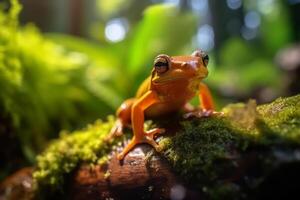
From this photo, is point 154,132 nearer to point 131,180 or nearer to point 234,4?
point 131,180

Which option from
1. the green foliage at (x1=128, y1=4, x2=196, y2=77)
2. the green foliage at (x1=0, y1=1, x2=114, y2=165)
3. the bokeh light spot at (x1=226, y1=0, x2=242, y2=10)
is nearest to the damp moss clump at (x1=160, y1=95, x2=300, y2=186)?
the green foliage at (x1=0, y1=1, x2=114, y2=165)

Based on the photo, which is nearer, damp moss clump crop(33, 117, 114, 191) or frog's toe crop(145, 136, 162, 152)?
frog's toe crop(145, 136, 162, 152)

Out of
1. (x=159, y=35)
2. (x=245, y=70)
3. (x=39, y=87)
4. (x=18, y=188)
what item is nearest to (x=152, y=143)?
(x=18, y=188)

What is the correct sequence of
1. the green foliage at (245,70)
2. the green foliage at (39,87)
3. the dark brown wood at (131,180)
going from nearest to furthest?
1. the dark brown wood at (131,180)
2. the green foliage at (39,87)
3. the green foliage at (245,70)

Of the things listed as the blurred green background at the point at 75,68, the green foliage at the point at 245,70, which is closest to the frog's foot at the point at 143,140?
the blurred green background at the point at 75,68

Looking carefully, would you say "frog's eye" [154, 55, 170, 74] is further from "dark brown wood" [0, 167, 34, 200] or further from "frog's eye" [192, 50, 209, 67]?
"dark brown wood" [0, 167, 34, 200]

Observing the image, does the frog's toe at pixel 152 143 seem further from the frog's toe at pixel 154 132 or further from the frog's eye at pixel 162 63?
the frog's eye at pixel 162 63

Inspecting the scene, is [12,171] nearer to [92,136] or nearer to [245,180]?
[92,136]
